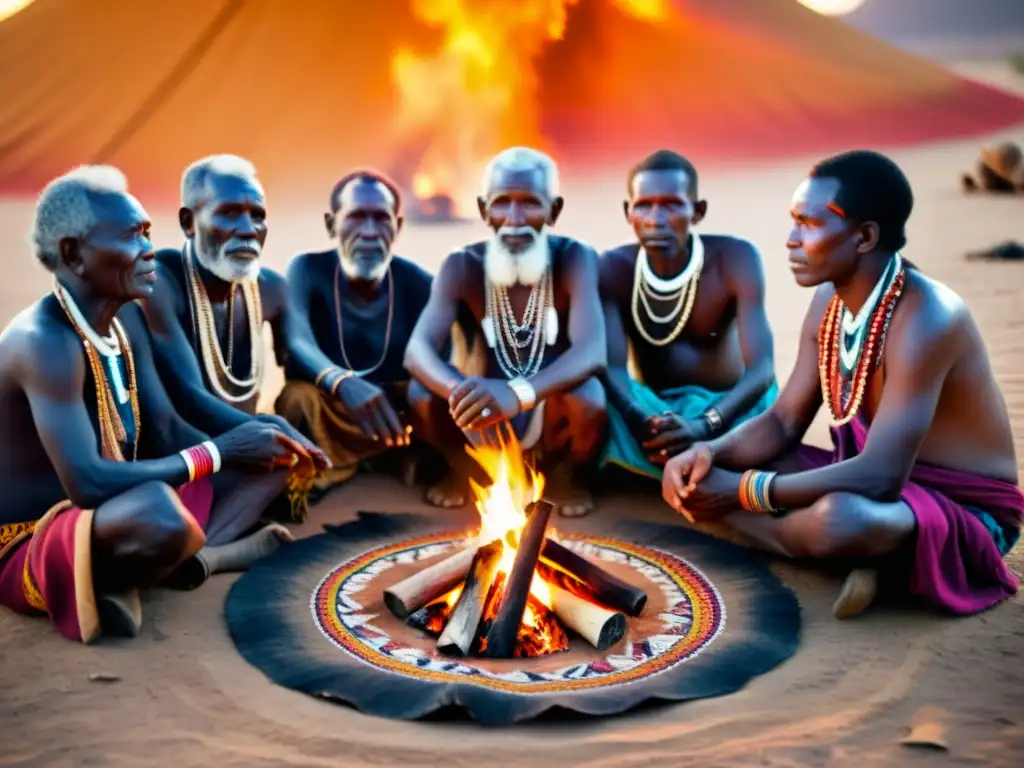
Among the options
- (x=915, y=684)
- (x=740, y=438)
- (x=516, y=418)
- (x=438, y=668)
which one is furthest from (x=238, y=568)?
(x=915, y=684)

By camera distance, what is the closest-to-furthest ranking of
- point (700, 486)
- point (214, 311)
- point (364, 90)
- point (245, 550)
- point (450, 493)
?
point (700, 486)
point (245, 550)
point (214, 311)
point (450, 493)
point (364, 90)

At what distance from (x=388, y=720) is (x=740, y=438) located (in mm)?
2204

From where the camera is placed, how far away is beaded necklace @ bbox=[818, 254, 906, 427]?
412cm

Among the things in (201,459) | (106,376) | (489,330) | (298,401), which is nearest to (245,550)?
(201,459)

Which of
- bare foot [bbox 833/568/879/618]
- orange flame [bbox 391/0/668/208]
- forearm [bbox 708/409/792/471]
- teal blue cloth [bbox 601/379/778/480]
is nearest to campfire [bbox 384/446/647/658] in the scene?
bare foot [bbox 833/568/879/618]

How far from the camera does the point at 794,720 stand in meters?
3.35

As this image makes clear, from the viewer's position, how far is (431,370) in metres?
5.33

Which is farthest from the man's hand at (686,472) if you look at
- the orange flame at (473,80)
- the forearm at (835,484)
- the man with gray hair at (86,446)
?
the orange flame at (473,80)

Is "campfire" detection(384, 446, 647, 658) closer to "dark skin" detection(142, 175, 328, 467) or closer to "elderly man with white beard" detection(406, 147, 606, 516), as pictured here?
"dark skin" detection(142, 175, 328, 467)

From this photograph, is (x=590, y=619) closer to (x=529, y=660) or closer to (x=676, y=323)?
(x=529, y=660)

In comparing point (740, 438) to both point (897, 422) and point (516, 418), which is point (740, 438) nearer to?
point (897, 422)

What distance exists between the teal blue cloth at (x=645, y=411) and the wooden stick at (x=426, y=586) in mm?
1629

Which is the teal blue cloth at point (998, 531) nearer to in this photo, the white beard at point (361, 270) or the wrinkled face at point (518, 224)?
the wrinkled face at point (518, 224)

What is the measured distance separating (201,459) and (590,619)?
168 centimetres
